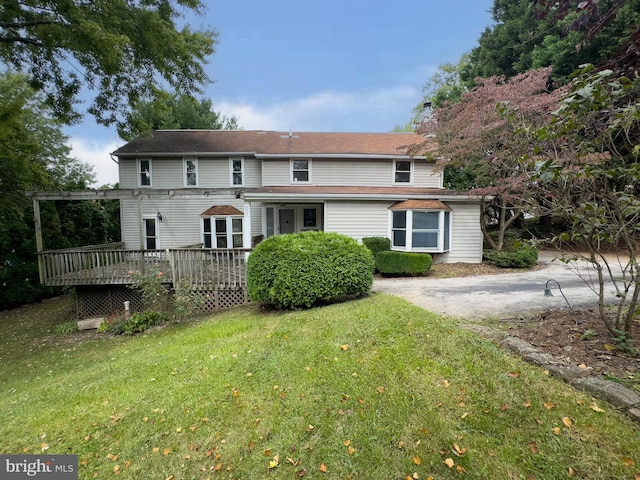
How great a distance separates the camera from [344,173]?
542 inches

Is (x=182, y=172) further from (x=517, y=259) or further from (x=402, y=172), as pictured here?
(x=517, y=259)

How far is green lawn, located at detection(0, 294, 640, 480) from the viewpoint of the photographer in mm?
2186

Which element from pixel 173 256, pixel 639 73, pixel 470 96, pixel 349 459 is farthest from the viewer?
pixel 470 96

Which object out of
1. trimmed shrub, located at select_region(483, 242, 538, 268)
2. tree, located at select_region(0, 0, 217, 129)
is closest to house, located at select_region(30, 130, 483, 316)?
trimmed shrub, located at select_region(483, 242, 538, 268)

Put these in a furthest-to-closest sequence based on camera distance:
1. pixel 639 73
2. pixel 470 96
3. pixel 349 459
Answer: pixel 470 96
pixel 639 73
pixel 349 459

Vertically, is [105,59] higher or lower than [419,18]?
lower

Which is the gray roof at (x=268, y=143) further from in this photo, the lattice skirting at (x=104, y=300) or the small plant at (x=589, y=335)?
the small plant at (x=589, y=335)

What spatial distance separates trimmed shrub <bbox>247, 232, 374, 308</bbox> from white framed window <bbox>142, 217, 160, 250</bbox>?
9.53m

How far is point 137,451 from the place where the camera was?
2650 mm

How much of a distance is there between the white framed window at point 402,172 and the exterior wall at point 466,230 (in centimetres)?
287

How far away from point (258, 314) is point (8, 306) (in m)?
11.3

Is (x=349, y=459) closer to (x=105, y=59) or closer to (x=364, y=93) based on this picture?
(x=105, y=59)

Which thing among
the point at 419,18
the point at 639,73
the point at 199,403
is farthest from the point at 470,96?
the point at 199,403

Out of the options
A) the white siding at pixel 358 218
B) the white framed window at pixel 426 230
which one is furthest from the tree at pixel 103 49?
the white framed window at pixel 426 230
